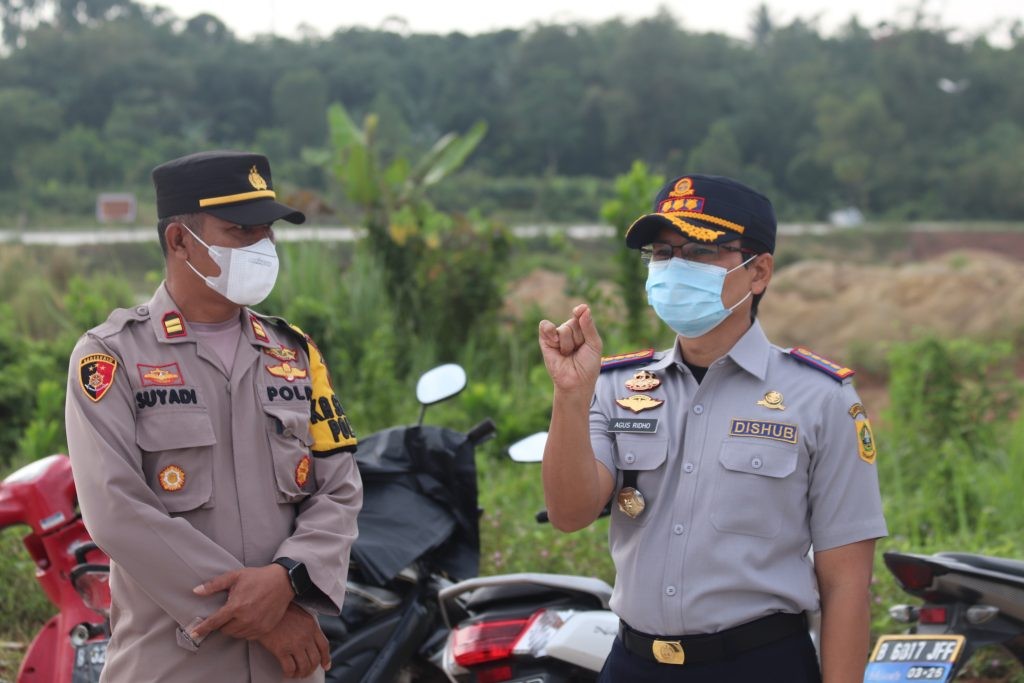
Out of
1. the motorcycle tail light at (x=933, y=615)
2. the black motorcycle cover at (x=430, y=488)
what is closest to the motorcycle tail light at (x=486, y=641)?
the black motorcycle cover at (x=430, y=488)

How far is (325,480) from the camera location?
2627 millimetres

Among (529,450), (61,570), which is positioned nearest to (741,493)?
(529,450)

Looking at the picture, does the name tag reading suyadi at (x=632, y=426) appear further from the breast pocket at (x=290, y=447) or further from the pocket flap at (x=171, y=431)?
the pocket flap at (x=171, y=431)

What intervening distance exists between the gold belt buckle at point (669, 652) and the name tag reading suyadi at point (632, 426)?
1.35ft

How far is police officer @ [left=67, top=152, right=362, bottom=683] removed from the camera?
7.58ft

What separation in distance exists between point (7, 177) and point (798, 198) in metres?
29.1

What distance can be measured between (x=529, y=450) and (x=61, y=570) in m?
1.50

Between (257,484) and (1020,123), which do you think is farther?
(1020,123)

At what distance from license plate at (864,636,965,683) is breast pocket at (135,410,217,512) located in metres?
1.78

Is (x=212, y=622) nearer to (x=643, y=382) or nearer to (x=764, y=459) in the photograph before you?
(x=643, y=382)

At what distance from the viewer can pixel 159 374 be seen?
7.98 feet

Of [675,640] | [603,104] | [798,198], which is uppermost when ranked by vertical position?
[675,640]

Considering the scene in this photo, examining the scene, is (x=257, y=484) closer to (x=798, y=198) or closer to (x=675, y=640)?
(x=675, y=640)

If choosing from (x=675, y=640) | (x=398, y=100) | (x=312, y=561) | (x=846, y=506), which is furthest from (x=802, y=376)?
(x=398, y=100)
